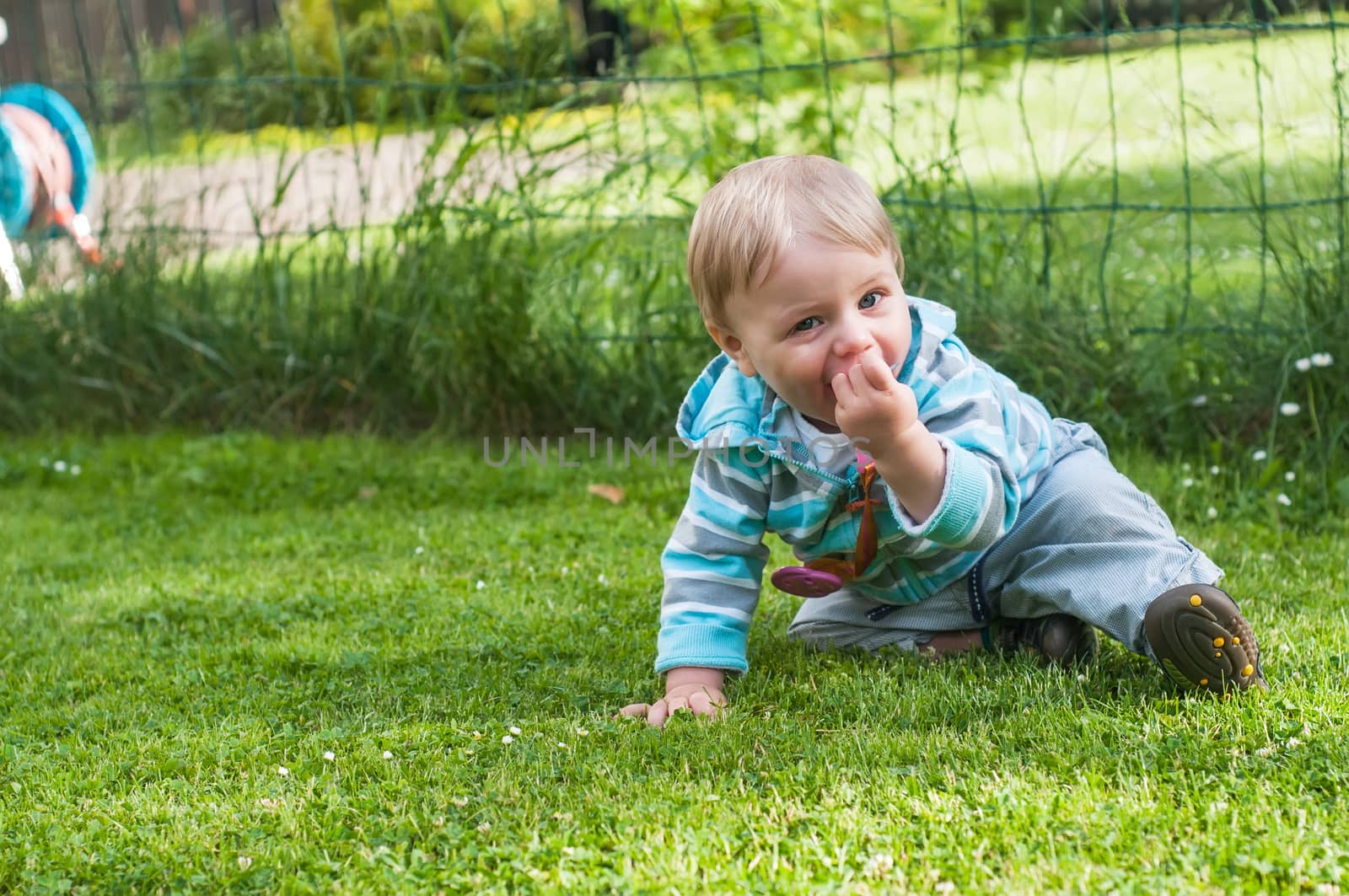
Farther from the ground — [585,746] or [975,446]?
[975,446]

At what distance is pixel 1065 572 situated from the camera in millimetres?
2449

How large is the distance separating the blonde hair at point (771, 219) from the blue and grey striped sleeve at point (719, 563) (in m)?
0.34

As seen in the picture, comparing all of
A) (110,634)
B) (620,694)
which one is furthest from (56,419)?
(620,694)

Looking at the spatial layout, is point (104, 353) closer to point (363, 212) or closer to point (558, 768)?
point (363, 212)

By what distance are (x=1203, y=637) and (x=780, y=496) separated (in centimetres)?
77

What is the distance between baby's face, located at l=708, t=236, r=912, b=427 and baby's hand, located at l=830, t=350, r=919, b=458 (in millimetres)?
111

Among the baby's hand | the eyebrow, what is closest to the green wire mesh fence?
the eyebrow

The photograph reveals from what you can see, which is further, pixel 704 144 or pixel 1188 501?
pixel 704 144

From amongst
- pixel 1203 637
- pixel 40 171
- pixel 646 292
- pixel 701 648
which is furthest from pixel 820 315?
pixel 40 171

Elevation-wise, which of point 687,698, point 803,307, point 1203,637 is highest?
point 803,307

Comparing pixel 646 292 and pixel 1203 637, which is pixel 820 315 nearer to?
pixel 1203 637

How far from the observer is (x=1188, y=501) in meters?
3.53

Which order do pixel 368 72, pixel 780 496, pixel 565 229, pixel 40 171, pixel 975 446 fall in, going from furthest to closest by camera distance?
pixel 40 171 → pixel 368 72 → pixel 565 229 → pixel 780 496 → pixel 975 446

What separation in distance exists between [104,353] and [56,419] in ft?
1.19
